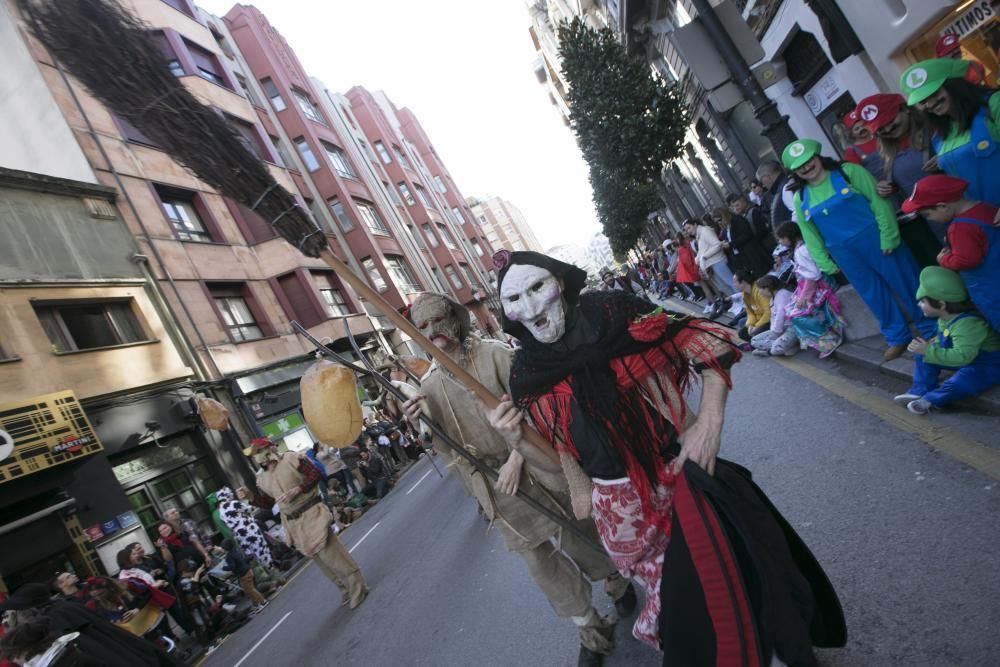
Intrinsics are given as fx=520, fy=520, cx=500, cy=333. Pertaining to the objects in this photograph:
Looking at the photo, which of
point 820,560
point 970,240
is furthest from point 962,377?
point 820,560

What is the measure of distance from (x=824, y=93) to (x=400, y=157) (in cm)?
3801

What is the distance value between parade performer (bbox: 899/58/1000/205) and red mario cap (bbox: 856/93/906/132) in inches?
15.9

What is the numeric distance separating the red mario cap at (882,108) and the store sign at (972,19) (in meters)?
3.49

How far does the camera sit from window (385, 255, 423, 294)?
95.5 ft

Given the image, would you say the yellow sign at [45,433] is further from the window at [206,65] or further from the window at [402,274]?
the window at [402,274]

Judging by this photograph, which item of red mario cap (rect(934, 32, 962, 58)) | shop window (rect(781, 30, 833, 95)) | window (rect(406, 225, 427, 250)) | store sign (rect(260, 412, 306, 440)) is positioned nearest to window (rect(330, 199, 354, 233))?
window (rect(406, 225, 427, 250))

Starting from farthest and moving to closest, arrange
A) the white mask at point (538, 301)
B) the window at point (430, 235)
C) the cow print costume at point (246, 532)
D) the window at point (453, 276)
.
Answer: the window at point (430, 235)
the window at point (453, 276)
the cow print costume at point (246, 532)
the white mask at point (538, 301)

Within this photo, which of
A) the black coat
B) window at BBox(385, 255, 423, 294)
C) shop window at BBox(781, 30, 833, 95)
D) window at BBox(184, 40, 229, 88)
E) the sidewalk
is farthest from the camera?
window at BBox(385, 255, 423, 294)

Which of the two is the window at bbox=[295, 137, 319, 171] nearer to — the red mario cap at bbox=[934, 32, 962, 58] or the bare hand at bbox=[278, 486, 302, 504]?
the bare hand at bbox=[278, 486, 302, 504]

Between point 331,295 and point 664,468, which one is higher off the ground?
point 331,295

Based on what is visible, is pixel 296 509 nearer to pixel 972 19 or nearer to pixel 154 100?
pixel 154 100

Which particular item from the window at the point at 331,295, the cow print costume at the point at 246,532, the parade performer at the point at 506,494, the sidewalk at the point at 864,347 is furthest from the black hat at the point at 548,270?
the window at the point at 331,295

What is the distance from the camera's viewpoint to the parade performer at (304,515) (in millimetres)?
5844

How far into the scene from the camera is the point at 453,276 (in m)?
40.9
